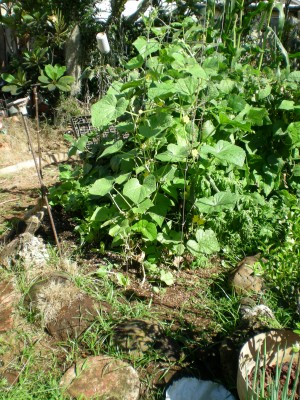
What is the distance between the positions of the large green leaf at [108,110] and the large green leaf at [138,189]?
1.31 feet

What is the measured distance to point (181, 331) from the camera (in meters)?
2.61

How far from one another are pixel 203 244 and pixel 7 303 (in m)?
1.26

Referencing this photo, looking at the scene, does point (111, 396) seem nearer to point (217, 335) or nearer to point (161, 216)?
point (217, 335)

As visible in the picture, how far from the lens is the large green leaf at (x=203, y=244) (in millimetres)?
2957

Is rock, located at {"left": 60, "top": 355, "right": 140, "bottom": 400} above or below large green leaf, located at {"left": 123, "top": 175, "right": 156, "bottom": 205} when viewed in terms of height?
below

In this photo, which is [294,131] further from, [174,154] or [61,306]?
[61,306]

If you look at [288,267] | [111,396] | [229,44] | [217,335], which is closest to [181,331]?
[217,335]

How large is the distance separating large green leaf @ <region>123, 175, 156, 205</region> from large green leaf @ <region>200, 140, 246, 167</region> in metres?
0.36

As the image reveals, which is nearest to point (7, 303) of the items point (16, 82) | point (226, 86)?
point (226, 86)

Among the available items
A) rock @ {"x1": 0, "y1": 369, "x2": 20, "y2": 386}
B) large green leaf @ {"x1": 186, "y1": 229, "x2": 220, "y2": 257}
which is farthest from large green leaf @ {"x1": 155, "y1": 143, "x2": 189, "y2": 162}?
rock @ {"x1": 0, "y1": 369, "x2": 20, "y2": 386}

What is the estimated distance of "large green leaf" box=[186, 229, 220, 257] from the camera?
2957mm

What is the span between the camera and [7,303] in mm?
2850

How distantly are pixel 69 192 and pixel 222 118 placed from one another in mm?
1420

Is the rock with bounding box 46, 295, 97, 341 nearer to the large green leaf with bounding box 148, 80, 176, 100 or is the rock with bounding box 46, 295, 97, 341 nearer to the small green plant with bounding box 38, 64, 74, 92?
the large green leaf with bounding box 148, 80, 176, 100
